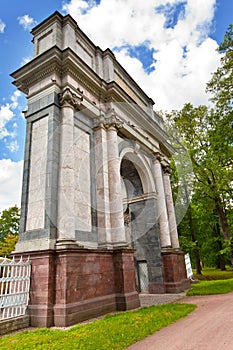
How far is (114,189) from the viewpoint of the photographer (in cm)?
1029

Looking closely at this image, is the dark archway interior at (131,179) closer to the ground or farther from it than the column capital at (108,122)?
closer to the ground

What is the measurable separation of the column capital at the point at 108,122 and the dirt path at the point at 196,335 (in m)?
8.07

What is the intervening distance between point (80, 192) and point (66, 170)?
49.7 inches

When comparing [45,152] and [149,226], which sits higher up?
[45,152]

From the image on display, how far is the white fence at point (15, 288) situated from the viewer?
652cm

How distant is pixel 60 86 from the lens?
33.0 ft

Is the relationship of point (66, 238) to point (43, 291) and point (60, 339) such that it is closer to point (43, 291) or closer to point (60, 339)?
point (43, 291)

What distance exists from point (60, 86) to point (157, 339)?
9248 mm

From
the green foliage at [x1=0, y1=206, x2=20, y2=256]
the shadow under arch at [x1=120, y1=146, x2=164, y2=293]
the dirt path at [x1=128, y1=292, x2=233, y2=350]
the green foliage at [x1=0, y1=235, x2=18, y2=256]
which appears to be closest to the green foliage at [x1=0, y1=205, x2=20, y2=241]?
the green foliage at [x1=0, y1=206, x2=20, y2=256]

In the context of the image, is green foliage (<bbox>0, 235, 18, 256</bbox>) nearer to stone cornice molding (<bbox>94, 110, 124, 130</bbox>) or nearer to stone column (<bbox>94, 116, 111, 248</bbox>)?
stone column (<bbox>94, 116, 111, 248</bbox>)

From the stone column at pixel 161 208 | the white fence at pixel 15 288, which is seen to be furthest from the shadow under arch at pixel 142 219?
the white fence at pixel 15 288

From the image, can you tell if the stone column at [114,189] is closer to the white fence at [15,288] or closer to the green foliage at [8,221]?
the white fence at [15,288]

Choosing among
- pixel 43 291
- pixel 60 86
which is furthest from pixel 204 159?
pixel 43 291

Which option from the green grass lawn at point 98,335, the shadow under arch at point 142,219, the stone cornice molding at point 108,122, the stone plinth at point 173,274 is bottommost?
the green grass lawn at point 98,335
